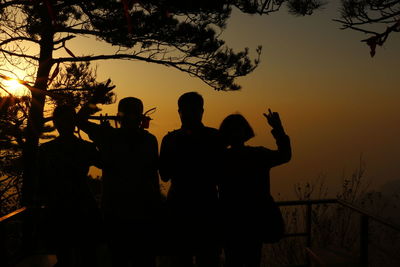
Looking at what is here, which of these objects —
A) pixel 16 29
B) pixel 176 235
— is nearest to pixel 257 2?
pixel 16 29

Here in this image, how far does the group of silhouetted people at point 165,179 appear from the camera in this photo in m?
2.31

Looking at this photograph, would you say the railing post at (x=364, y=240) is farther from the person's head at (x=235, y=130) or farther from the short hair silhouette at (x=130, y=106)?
the short hair silhouette at (x=130, y=106)

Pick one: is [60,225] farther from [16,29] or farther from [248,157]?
[16,29]

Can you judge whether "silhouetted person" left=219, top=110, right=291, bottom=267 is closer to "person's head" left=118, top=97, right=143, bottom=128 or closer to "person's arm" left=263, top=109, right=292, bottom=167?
"person's arm" left=263, top=109, right=292, bottom=167

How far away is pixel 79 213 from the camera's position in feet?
7.98

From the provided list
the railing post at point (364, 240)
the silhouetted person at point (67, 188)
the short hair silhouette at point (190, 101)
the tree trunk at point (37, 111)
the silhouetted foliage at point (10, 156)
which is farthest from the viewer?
the tree trunk at point (37, 111)

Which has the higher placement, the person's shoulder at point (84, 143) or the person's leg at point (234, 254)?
the person's shoulder at point (84, 143)

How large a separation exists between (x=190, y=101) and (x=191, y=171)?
400 millimetres

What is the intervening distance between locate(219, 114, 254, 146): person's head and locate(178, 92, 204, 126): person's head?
155 millimetres

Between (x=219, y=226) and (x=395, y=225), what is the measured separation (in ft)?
4.29

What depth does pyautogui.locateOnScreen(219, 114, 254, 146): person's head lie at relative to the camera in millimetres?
2307

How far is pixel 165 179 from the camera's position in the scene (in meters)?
2.40

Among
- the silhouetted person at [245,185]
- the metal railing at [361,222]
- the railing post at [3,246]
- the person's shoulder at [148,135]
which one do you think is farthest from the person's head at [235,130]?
the railing post at [3,246]

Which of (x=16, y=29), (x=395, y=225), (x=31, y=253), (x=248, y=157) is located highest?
(x=16, y=29)
